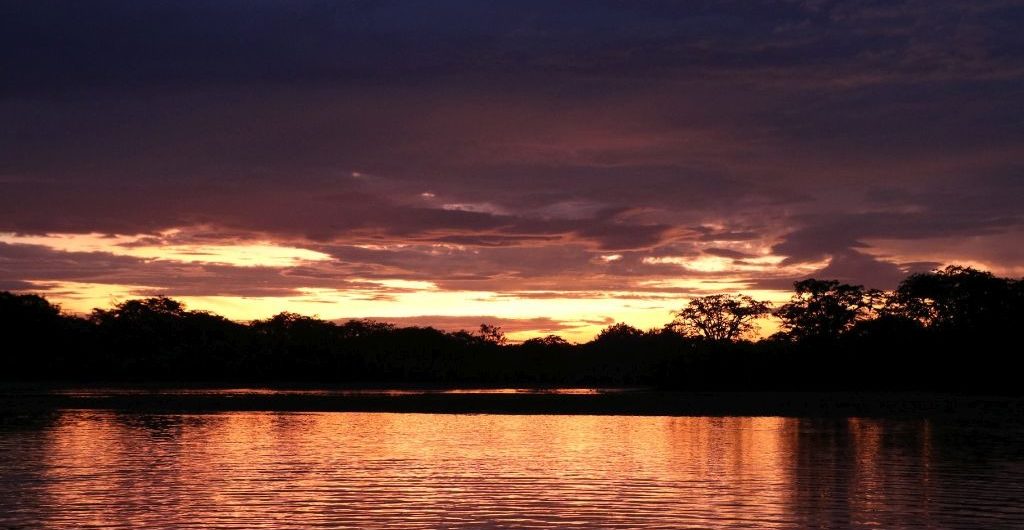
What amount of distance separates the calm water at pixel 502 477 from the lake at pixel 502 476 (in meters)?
0.07

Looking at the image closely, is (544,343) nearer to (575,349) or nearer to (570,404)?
(575,349)

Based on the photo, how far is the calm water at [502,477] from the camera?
76.9 feet

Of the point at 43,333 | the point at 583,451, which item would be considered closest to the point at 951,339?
the point at 583,451

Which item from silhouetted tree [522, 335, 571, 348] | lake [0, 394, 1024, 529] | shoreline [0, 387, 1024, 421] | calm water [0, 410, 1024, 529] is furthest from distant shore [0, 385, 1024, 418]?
silhouetted tree [522, 335, 571, 348]

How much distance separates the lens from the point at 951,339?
325ft

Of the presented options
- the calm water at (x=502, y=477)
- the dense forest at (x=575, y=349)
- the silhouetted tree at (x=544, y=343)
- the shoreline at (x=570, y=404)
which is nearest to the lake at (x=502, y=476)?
the calm water at (x=502, y=477)

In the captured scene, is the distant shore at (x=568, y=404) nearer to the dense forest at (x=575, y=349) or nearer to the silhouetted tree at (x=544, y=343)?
the dense forest at (x=575, y=349)

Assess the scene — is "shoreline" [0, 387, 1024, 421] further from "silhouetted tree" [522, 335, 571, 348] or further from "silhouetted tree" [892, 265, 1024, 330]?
"silhouetted tree" [522, 335, 571, 348]

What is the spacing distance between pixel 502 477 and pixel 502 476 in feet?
0.62

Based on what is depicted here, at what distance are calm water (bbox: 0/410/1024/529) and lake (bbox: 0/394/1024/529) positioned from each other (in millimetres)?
70

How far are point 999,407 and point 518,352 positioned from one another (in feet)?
357

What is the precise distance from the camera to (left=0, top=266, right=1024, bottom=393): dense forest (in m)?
99.4

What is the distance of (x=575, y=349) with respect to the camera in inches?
7298

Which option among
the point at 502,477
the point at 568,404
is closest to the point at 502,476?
the point at 502,477
